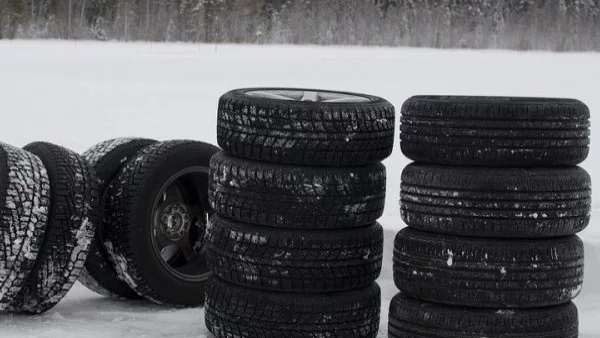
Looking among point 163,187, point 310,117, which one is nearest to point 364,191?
point 310,117

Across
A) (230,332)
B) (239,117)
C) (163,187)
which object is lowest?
(230,332)

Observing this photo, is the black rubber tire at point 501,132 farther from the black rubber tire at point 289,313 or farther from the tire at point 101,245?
the tire at point 101,245

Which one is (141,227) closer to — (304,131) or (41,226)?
(41,226)

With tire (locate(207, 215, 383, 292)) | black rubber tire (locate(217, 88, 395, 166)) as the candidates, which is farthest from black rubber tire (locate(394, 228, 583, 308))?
black rubber tire (locate(217, 88, 395, 166))

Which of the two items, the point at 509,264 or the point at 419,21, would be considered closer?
the point at 509,264

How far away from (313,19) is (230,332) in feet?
74.6

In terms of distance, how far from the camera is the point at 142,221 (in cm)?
657

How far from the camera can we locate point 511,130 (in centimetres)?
521

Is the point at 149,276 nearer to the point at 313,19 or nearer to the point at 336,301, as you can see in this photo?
the point at 336,301

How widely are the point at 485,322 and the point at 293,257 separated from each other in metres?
0.98

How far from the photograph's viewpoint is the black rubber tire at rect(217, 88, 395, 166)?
539 centimetres

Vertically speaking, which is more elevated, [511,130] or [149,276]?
[511,130]

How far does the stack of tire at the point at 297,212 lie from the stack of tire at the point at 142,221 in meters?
0.98

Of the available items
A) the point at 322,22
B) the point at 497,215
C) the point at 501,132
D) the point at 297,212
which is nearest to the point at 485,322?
the point at 497,215
